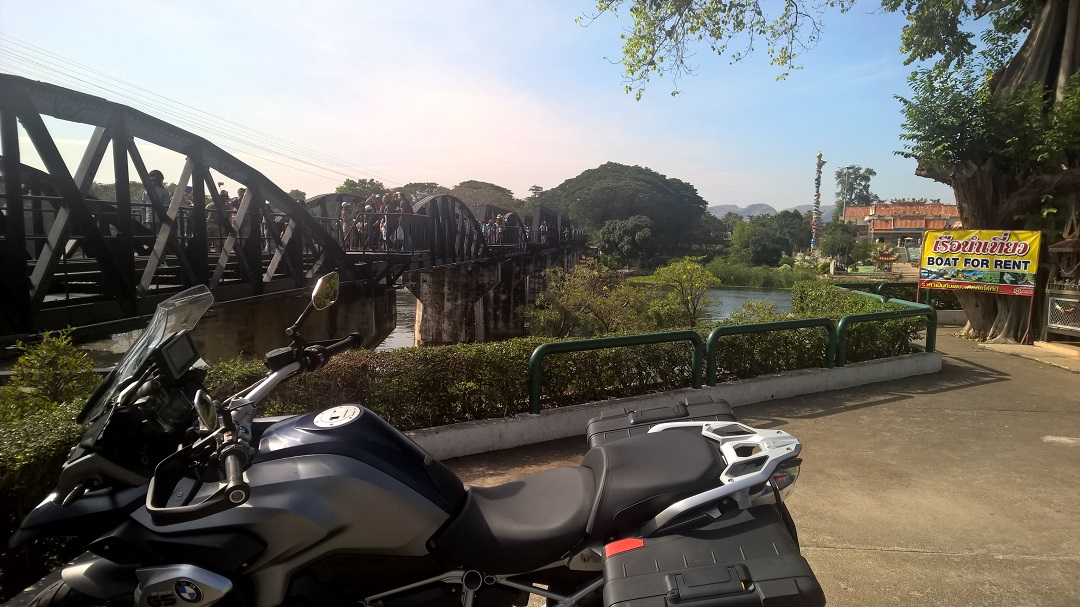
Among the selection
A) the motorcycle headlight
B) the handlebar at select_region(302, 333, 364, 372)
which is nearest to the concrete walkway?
the motorcycle headlight

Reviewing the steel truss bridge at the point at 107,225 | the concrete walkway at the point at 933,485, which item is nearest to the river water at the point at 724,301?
the steel truss bridge at the point at 107,225

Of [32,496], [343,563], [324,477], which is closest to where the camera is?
[324,477]

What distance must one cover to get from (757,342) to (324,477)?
→ 5551 millimetres

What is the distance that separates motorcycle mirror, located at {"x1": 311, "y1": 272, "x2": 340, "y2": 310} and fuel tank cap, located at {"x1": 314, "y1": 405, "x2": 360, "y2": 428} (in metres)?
0.36

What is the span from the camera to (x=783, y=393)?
633 centimetres

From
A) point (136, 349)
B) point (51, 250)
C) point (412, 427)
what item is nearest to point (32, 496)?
point (136, 349)

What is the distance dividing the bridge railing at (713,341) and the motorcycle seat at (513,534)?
284 cm

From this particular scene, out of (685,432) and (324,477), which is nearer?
(324,477)

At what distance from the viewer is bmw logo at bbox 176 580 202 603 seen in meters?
1.57

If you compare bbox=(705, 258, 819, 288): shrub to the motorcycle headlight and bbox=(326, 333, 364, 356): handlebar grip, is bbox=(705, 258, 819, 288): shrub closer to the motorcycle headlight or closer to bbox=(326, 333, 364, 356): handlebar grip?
the motorcycle headlight

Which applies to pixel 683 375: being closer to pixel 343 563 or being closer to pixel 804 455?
pixel 804 455

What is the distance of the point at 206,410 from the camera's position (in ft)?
5.32

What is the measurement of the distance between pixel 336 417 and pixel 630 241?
75375mm

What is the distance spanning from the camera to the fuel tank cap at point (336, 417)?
5.71ft
